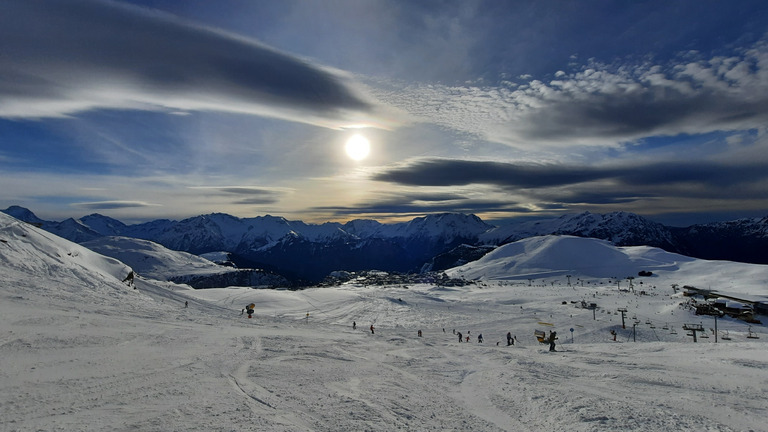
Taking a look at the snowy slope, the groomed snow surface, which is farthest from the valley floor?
the snowy slope

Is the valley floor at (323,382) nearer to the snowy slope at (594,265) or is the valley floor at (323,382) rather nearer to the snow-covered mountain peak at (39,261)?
the snow-covered mountain peak at (39,261)

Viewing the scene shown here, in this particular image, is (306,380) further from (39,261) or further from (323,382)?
(39,261)

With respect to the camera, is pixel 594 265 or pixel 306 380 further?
pixel 594 265

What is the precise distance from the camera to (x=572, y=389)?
14.1m

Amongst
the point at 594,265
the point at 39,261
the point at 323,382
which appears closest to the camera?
the point at 323,382

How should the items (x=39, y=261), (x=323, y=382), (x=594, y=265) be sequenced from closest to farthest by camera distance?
(x=323, y=382)
(x=39, y=261)
(x=594, y=265)

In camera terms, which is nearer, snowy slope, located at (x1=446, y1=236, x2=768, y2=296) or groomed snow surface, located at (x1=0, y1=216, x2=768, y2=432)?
groomed snow surface, located at (x1=0, y1=216, x2=768, y2=432)

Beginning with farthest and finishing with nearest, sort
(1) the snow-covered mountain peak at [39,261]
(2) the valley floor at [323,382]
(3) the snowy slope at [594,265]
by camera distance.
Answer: (3) the snowy slope at [594,265], (1) the snow-covered mountain peak at [39,261], (2) the valley floor at [323,382]

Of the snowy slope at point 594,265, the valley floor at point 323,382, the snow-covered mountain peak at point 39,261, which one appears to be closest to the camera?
the valley floor at point 323,382

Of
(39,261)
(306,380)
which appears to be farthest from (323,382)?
(39,261)

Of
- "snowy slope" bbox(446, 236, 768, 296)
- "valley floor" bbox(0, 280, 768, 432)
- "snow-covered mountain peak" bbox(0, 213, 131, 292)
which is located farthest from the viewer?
"snowy slope" bbox(446, 236, 768, 296)

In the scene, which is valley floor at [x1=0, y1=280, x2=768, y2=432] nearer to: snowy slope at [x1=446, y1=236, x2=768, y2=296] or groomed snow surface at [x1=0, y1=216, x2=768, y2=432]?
groomed snow surface at [x1=0, y1=216, x2=768, y2=432]

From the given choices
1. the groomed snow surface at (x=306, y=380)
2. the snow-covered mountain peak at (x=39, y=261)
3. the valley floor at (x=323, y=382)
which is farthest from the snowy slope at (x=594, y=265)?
the snow-covered mountain peak at (x=39, y=261)

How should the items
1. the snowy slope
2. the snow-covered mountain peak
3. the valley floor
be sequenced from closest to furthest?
the valley floor
the snow-covered mountain peak
the snowy slope
